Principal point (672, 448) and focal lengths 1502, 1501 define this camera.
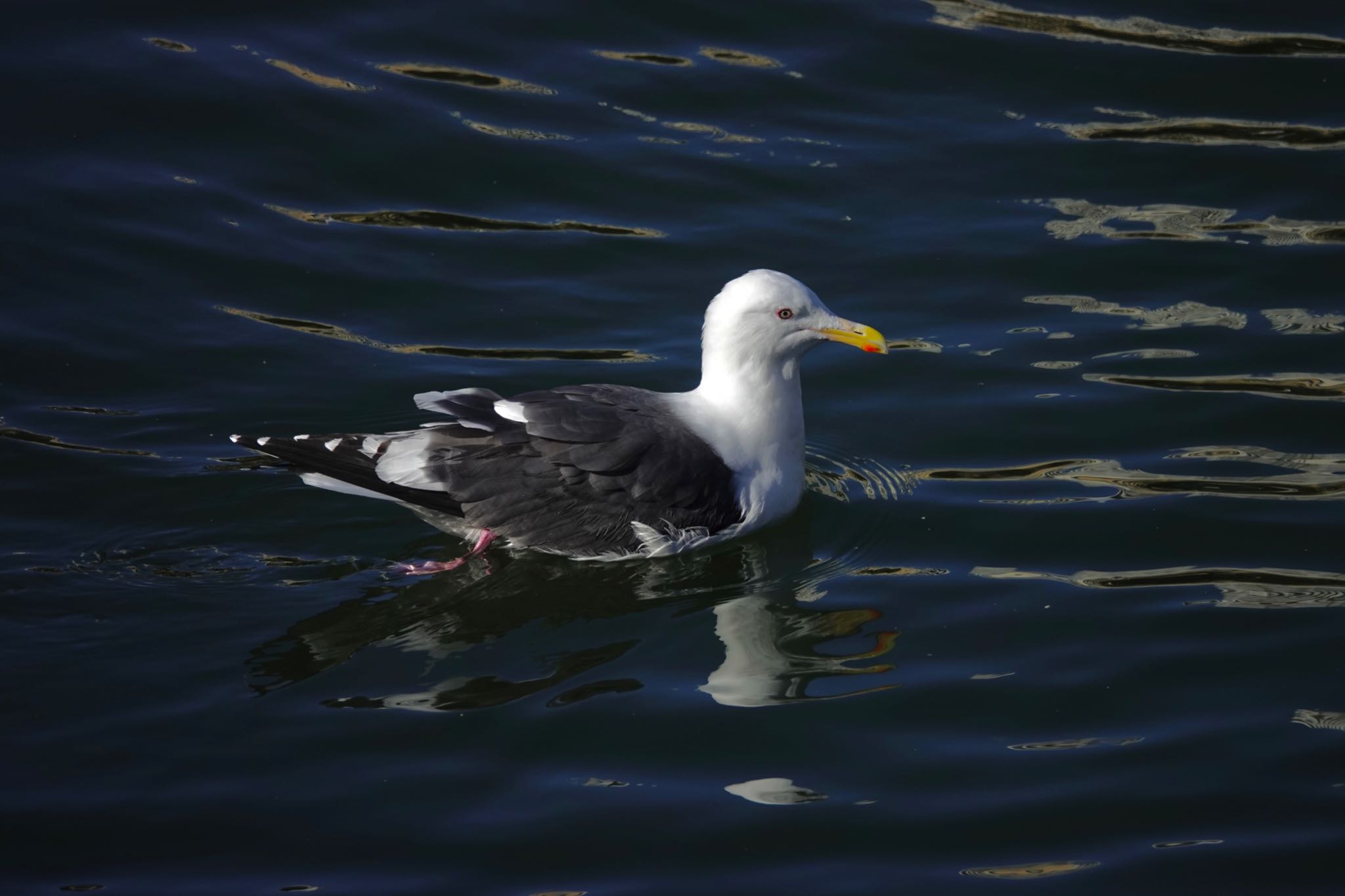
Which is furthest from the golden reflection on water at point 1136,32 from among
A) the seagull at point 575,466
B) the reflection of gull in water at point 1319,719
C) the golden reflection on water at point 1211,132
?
the reflection of gull in water at point 1319,719

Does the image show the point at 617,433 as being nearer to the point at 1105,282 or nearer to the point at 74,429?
the point at 74,429

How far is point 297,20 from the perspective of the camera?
12688mm

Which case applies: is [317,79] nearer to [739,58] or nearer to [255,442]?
[739,58]

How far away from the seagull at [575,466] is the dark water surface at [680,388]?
21 centimetres

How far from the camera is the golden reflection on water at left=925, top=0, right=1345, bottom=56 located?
40.5 feet

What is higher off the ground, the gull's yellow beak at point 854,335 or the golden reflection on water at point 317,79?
the golden reflection on water at point 317,79

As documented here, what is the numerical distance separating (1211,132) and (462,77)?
235 inches

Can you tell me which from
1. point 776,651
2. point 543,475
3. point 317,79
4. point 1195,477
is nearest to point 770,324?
point 543,475

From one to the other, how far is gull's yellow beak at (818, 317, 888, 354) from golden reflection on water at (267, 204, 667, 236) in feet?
10.4

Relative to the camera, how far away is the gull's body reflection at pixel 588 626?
6562mm

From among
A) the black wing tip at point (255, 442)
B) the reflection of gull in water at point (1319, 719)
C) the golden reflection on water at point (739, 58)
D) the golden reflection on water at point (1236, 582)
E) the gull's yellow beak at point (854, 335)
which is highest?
the golden reflection on water at point (739, 58)

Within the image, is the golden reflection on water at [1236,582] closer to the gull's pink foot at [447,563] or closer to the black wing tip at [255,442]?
the gull's pink foot at [447,563]

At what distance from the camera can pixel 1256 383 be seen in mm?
9055

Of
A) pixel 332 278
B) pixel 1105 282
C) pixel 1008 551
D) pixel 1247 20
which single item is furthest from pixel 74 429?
pixel 1247 20
